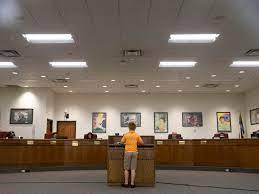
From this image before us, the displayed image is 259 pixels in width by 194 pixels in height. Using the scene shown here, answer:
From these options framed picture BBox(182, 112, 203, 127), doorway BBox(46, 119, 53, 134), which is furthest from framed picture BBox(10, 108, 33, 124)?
framed picture BBox(182, 112, 203, 127)

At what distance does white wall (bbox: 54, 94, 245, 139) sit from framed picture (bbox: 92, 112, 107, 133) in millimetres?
193

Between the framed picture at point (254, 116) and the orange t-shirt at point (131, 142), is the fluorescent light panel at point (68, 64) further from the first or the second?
the framed picture at point (254, 116)

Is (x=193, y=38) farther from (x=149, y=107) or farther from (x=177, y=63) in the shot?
(x=149, y=107)

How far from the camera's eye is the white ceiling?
649cm

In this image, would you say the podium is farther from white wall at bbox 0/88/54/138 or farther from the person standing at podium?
white wall at bbox 0/88/54/138

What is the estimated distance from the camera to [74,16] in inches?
276

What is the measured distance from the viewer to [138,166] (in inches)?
270

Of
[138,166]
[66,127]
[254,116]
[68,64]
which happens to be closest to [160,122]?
[254,116]

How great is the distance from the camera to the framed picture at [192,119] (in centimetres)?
1789

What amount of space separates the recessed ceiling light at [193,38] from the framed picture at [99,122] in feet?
33.5

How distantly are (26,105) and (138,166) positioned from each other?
36.4ft

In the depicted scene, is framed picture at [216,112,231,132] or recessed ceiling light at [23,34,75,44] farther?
framed picture at [216,112,231,132]

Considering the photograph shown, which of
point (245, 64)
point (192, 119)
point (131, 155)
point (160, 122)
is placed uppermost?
point (245, 64)

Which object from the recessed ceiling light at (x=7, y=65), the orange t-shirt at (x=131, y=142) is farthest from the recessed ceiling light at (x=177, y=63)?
the recessed ceiling light at (x=7, y=65)
